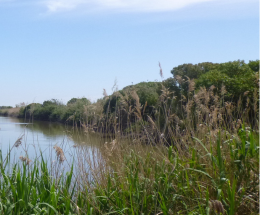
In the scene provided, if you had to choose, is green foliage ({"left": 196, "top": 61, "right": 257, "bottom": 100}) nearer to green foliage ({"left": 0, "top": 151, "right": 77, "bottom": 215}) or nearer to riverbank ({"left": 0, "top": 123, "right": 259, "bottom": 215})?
riverbank ({"left": 0, "top": 123, "right": 259, "bottom": 215})

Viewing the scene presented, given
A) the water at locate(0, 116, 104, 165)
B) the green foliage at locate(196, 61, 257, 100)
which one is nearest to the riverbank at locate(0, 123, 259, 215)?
the water at locate(0, 116, 104, 165)

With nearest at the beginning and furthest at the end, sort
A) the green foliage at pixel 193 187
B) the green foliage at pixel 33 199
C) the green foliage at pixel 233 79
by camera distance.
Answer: the green foliage at pixel 193 187
the green foliage at pixel 33 199
the green foliage at pixel 233 79

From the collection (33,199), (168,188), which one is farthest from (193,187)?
(33,199)

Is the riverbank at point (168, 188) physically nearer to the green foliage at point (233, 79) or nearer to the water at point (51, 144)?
the water at point (51, 144)

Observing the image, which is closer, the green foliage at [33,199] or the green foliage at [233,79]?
the green foliage at [33,199]

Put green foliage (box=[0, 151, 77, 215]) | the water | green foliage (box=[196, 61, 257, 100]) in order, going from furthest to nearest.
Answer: green foliage (box=[196, 61, 257, 100])
the water
green foliage (box=[0, 151, 77, 215])

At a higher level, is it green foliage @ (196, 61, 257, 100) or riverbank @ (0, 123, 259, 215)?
green foliage @ (196, 61, 257, 100)

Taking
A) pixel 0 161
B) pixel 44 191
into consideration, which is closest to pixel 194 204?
pixel 44 191

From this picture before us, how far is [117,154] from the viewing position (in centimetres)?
324

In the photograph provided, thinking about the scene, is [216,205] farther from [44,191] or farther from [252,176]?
[44,191]

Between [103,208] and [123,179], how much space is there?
32 cm

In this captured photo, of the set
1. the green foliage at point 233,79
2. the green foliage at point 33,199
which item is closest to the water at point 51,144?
the green foliage at point 33,199

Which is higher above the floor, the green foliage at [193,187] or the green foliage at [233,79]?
the green foliage at [233,79]

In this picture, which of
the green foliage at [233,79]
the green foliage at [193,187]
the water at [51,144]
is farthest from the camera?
the green foliage at [233,79]
